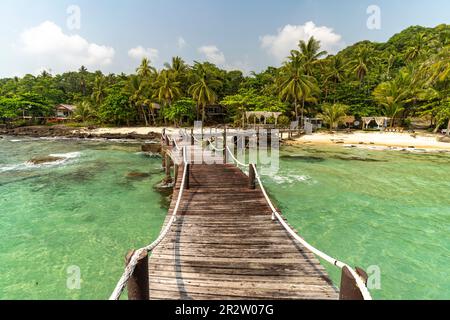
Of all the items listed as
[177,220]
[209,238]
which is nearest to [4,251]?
[177,220]

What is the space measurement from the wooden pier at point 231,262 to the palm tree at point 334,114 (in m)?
38.1

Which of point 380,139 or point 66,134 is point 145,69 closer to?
point 66,134

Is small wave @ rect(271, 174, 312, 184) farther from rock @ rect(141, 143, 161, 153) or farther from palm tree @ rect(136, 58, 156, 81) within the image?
palm tree @ rect(136, 58, 156, 81)

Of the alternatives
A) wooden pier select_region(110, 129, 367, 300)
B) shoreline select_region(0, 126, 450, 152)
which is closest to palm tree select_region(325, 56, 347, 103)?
shoreline select_region(0, 126, 450, 152)

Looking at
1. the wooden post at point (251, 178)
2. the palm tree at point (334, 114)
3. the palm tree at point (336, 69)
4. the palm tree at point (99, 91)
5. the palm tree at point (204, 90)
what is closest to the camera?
the wooden post at point (251, 178)

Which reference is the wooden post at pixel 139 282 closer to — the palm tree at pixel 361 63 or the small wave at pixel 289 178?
the small wave at pixel 289 178

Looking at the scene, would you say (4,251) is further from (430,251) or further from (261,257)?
(430,251)

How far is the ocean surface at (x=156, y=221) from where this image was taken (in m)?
7.12

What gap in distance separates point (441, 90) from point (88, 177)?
50.2 meters

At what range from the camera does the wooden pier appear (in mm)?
3982

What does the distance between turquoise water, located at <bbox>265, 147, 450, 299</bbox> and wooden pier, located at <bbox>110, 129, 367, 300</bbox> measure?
8.91 feet

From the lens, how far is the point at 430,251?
27.8ft

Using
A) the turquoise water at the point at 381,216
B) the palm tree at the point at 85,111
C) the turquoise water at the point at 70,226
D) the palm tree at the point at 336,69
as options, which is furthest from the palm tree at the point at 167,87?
the turquoise water at the point at 381,216
